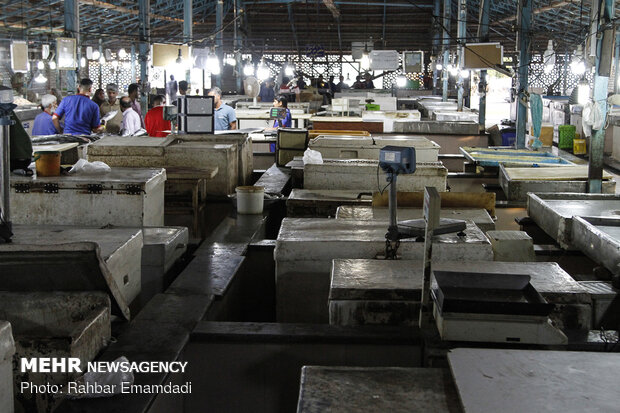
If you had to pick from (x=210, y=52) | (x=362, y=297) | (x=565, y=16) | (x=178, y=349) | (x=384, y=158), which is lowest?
(x=178, y=349)

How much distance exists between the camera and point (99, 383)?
9.85 ft

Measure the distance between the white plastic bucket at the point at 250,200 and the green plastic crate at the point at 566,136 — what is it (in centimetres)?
1396

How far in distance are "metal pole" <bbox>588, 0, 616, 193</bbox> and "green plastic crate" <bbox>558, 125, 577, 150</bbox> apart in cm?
1119

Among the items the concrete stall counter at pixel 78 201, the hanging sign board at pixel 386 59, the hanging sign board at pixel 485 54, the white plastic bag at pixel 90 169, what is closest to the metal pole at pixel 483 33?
the hanging sign board at pixel 485 54

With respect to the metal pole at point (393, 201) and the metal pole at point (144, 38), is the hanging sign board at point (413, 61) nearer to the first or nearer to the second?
the metal pole at point (144, 38)

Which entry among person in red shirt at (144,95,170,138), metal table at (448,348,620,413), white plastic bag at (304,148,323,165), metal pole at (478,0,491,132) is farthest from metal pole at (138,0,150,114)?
metal table at (448,348,620,413)

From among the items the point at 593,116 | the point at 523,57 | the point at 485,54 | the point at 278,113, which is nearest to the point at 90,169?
the point at 593,116

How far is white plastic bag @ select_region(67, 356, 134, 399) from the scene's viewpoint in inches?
116

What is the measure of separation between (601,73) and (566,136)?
11406 mm

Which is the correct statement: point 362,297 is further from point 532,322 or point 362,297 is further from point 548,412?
point 548,412

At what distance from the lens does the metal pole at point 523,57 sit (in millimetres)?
11953

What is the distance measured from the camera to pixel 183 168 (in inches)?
271

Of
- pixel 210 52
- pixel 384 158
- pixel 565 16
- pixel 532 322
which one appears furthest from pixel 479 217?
pixel 565 16

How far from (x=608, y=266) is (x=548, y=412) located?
8.97 feet
